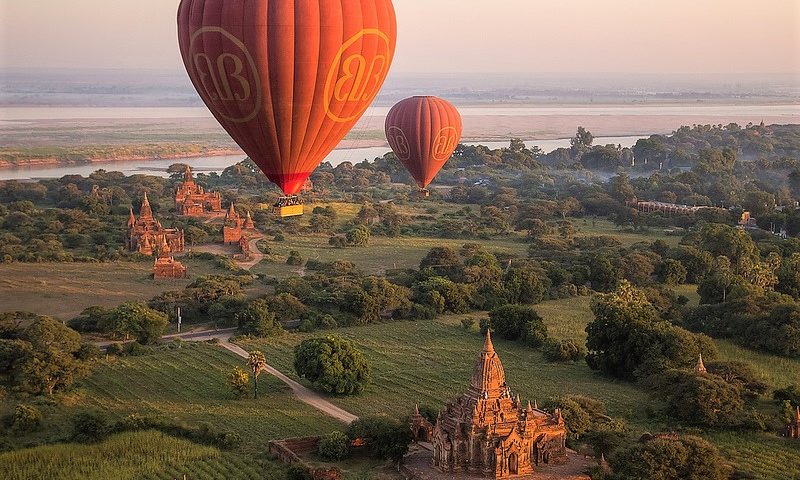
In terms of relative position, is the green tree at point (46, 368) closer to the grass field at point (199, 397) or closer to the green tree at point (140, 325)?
the grass field at point (199, 397)

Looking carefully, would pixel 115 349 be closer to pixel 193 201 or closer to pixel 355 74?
pixel 355 74

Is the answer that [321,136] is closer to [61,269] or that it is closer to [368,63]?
[368,63]

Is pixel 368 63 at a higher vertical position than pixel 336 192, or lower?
higher

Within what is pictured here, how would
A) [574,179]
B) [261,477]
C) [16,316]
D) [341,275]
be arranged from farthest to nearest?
[574,179], [341,275], [16,316], [261,477]

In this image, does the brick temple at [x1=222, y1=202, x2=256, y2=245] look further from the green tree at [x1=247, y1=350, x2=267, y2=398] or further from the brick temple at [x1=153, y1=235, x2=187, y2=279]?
the green tree at [x1=247, y1=350, x2=267, y2=398]

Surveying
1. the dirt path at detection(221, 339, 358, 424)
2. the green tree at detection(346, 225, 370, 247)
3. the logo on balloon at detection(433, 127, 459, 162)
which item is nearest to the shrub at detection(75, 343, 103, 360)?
the dirt path at detection(221, 339, 358, 424)

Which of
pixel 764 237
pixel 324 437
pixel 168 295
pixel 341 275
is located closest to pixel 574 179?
pixel 764 237

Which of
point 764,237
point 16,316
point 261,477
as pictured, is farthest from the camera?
point 764,237

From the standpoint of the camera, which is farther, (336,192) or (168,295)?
(336,192)
